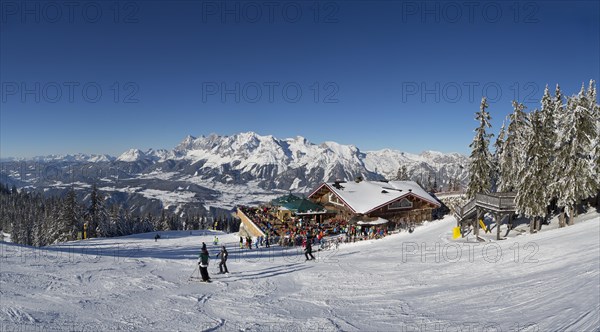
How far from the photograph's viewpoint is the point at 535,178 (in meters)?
25.5

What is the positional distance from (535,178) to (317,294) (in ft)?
72.2

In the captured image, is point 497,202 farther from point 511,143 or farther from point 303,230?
point 511,143

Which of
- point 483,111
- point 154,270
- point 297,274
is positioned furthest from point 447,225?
point 154,270

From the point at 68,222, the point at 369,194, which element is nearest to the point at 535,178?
the point at 369,194

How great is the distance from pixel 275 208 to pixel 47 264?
33.6m

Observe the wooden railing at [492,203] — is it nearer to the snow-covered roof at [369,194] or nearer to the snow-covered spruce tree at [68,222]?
the snow-covered roof at [369,194]

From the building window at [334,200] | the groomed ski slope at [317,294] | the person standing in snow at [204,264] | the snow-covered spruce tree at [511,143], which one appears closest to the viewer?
the groomed ski slope at [317,294]

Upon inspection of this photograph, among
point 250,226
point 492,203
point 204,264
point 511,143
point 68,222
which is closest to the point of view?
point 204,264

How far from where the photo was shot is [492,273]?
13758 millimetres

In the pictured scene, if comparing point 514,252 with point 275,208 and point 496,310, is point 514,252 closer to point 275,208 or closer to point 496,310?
point 496,310

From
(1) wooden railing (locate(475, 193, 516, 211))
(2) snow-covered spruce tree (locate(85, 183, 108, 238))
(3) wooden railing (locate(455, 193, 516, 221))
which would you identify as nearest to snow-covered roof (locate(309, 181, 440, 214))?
(3) wooden railing (locate(455, 193, 516, 221))

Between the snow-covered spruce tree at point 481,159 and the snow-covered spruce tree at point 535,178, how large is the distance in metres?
9.39

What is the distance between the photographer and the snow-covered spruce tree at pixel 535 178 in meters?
25.1

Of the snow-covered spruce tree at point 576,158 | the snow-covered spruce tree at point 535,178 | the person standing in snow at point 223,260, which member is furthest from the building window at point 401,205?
the person standing in snow at point 223,260
